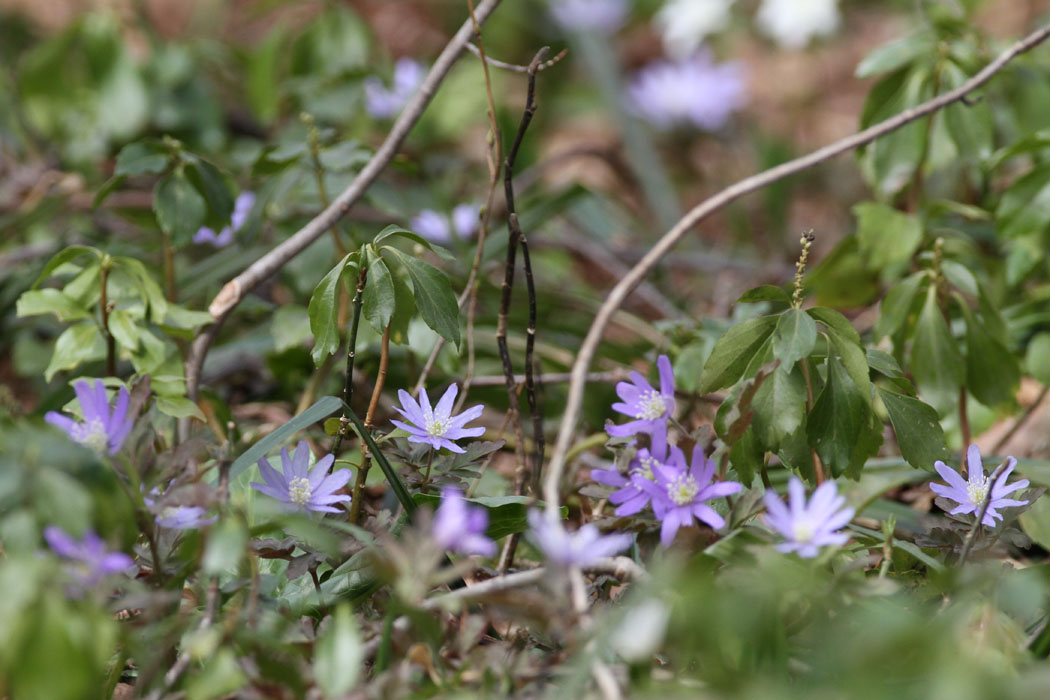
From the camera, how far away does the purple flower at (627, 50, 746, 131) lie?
11.3 ft

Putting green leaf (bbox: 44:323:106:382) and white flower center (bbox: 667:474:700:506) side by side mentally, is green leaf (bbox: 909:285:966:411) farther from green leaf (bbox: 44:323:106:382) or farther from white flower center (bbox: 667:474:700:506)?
green leaf (bbox: 44:323:106:382)

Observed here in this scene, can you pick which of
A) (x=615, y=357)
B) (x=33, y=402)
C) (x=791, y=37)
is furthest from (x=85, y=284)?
(x=791, y=37)

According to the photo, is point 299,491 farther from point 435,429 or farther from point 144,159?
point 144,159

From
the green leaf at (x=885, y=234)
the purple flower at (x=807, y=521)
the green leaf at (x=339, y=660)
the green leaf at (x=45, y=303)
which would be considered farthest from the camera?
the green leaf at (x=885, y=234)

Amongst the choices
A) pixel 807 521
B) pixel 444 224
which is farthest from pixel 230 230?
pixel 807 521

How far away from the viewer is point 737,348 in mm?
922

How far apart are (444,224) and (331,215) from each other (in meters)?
0.74

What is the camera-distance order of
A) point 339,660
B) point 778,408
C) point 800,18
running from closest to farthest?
point 339,660 → point 778,408 → point 800,18

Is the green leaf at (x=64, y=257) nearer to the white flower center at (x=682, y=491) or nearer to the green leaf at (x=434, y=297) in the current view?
the green leaf at (x=434, y=297)

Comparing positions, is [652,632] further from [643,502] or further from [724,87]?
[724,87]

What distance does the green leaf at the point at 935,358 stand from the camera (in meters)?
1.19

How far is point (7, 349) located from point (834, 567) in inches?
65.4

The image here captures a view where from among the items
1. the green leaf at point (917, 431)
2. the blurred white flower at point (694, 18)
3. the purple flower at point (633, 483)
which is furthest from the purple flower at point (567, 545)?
the blurred white flower at point (694, 18)

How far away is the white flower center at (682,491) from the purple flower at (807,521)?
11 cm
